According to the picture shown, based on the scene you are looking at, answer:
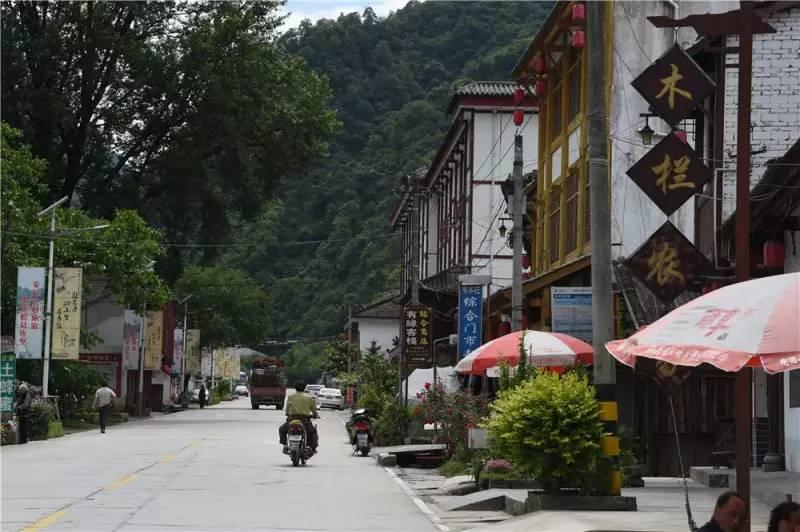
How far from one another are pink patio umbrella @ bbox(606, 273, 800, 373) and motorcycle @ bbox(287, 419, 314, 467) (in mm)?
18429

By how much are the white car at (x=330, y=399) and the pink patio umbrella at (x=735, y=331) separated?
8378 cm

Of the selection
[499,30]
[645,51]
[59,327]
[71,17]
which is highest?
[499,30]

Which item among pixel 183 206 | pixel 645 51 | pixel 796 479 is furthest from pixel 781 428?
pixel 183 206

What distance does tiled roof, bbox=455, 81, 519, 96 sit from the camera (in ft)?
190

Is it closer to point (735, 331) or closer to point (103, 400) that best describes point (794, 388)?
point (735, 331)

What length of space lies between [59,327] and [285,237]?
60.2 m

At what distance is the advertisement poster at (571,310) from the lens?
27781mm

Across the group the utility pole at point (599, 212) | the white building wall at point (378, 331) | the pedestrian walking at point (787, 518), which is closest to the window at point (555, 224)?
the utility pole at point (599, 212)

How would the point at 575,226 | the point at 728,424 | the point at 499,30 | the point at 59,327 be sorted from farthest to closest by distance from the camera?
1. the point at 499,30
2. the point at 59,327
3. the point at 575,226
4. the point at 728,424

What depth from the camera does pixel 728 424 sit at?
2620 cm

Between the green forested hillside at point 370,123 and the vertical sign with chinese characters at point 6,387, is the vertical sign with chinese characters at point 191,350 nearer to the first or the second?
the green forested hillside at point 370,123

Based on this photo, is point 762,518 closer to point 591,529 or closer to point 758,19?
point 591,529

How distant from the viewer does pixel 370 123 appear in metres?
104

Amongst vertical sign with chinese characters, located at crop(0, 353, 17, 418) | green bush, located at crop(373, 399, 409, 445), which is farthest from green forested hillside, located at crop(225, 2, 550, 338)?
vertical sign with chinese characters, located at crop(0, 353, 17, 418)
